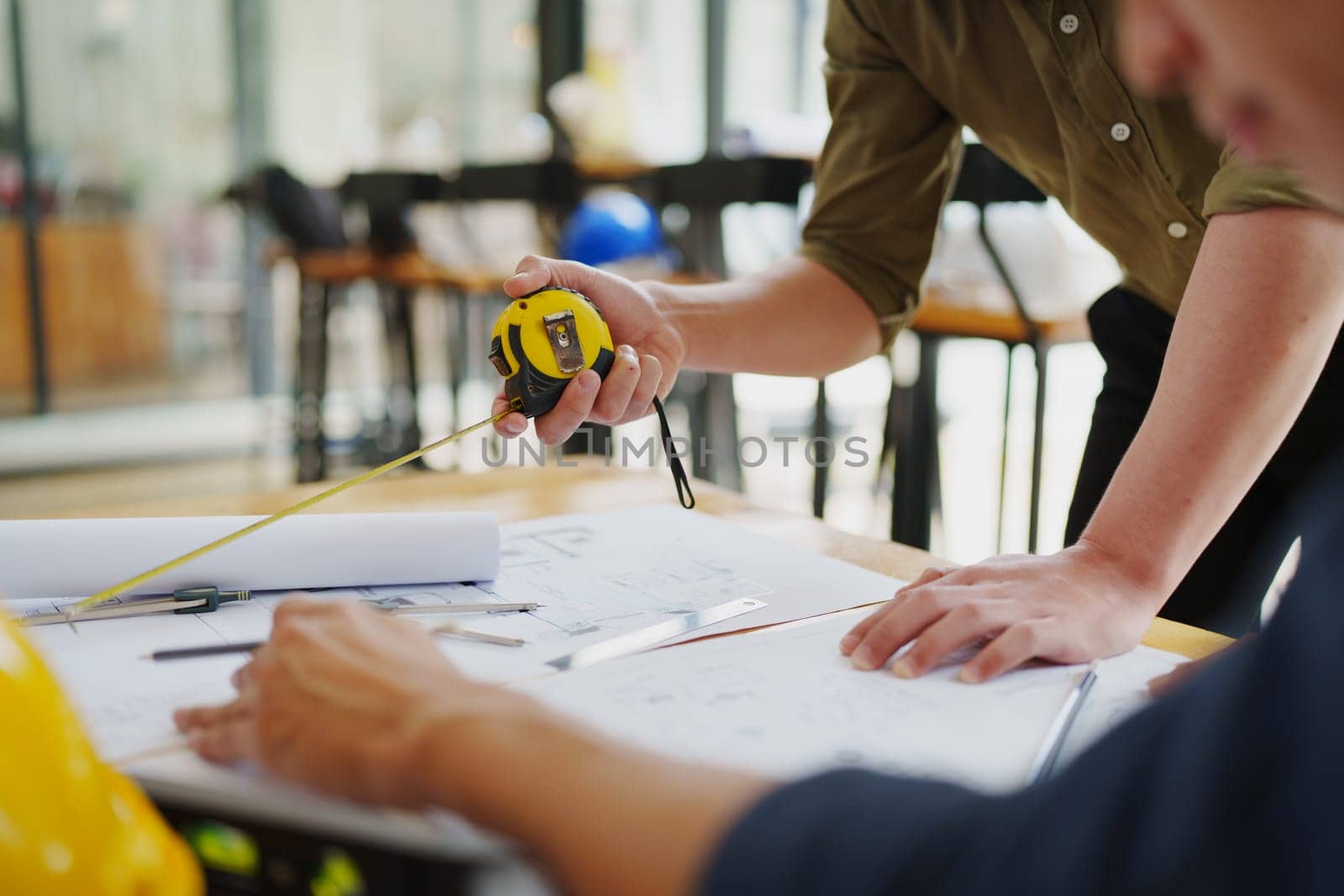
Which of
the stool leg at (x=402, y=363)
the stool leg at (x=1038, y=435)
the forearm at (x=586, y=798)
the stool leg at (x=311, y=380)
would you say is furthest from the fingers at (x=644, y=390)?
the stool leg at (x=311, y=380)

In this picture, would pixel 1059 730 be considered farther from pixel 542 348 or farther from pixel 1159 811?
pixel 542 348

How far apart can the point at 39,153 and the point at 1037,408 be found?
4.54 metres

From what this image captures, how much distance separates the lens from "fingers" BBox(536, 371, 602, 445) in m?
1.00

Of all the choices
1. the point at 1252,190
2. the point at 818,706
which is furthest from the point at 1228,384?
the point at 818,706

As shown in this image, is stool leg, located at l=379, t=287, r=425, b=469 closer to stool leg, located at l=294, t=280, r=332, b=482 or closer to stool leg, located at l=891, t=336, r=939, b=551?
stool leg, located at l=294, t=280, r=332, b=482

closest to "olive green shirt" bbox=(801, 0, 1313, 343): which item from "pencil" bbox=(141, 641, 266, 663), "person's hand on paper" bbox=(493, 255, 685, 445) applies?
"person's hand on paper" bbox=(493, 255, 685, 445)

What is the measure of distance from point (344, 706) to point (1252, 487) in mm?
1058

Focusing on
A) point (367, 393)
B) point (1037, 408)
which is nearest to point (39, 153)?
point (367, 393)

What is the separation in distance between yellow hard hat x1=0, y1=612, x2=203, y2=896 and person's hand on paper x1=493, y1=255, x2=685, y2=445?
56 cm

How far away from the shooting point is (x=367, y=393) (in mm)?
6070

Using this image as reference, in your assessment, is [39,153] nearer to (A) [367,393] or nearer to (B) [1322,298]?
(A) [367,393]

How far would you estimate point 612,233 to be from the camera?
298 cm

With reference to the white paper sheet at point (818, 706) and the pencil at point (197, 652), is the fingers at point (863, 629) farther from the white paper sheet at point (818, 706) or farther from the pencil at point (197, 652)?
the pencil at point (197, 652)

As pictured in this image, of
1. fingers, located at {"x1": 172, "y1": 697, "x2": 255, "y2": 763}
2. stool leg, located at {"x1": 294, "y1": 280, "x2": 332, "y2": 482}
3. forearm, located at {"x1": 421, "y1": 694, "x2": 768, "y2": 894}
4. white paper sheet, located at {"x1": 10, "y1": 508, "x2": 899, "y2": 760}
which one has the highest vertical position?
forearm, located at {"x1": 421, "y1": 694, "x2": 768, "y2": 894}
